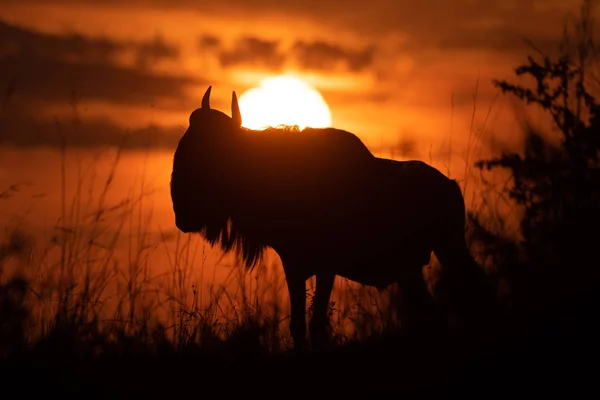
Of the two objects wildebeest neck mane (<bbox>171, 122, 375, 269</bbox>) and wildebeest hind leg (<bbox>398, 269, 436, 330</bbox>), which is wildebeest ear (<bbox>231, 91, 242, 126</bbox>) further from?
wildebeest hind leg (<bbox>398, 269, 436, 330</bbox>)

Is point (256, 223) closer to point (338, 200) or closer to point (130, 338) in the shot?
point (338, 200)

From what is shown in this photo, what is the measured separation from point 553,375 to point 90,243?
359 cm

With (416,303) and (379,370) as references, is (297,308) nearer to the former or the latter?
(416,303)

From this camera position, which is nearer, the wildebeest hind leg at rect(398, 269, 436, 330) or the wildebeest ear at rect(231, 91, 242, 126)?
the wildebeest hind leg at rect(398, 269, 436, 330)

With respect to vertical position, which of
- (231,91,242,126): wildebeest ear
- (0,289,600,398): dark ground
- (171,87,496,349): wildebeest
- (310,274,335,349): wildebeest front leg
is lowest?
(0,289,600,398): dark ground

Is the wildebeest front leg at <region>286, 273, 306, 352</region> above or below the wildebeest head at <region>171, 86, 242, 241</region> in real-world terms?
below

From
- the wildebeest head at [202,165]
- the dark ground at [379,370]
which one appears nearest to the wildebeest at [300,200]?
the wildebeest head at [202,165]

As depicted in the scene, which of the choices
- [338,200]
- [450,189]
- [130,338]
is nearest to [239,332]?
[130,338]

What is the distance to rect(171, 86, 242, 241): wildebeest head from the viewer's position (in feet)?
21.6

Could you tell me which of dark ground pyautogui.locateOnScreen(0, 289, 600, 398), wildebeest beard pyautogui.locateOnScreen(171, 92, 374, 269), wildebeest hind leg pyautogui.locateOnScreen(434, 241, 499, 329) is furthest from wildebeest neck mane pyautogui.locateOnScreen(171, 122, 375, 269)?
dark ground pyautogui.locateOnScreen(0, 289, 600, 398)

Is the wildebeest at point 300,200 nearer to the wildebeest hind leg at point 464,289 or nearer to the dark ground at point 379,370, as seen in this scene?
the wildebeest hind leg at point 464,289

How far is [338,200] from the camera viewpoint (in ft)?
22.1

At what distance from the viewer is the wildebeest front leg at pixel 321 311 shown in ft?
19.0

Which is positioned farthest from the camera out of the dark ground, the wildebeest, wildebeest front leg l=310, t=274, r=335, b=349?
the wildebeest
